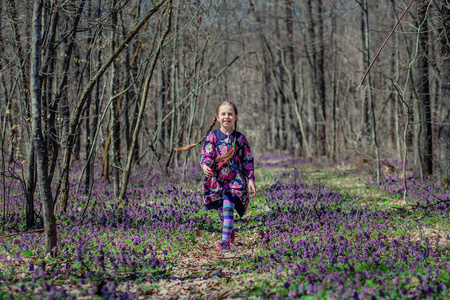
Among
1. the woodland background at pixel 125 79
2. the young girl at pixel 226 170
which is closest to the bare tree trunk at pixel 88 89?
the woodland background at pixel 125 79

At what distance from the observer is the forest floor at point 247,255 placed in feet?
12.1

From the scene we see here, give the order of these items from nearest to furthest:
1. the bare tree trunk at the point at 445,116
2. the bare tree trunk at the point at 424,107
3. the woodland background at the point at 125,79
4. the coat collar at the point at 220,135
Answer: the coat collar at the point at 220,135, the woodland background at the point at 125,79, the bare tree trunk at the point at 445,116, the bare tree trunk at the point at 424,107

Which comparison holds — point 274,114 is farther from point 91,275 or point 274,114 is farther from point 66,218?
point 91,275

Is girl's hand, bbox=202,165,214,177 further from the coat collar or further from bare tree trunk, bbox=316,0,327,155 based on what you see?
bare tree trunk, bbox=316,0,327,155

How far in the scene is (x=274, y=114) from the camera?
31906 mm

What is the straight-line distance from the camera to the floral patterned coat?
216 inches

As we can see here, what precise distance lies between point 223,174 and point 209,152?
39cm

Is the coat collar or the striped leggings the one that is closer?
the striped leggings

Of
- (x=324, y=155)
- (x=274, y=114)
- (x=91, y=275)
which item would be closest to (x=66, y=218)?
(x=91, y=275)

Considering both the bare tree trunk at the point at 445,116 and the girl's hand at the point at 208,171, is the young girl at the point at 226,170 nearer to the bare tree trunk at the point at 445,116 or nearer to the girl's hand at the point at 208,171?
the girl's hand at the point at 208,171

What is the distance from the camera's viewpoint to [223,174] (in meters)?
5.52

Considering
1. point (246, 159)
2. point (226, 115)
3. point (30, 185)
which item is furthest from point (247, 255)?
point (30, 185)

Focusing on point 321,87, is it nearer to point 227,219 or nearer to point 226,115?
point 226,115

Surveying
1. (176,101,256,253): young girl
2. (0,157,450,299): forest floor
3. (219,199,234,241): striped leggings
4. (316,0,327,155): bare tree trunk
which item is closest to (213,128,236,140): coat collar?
(176,101,256,253): young girl
